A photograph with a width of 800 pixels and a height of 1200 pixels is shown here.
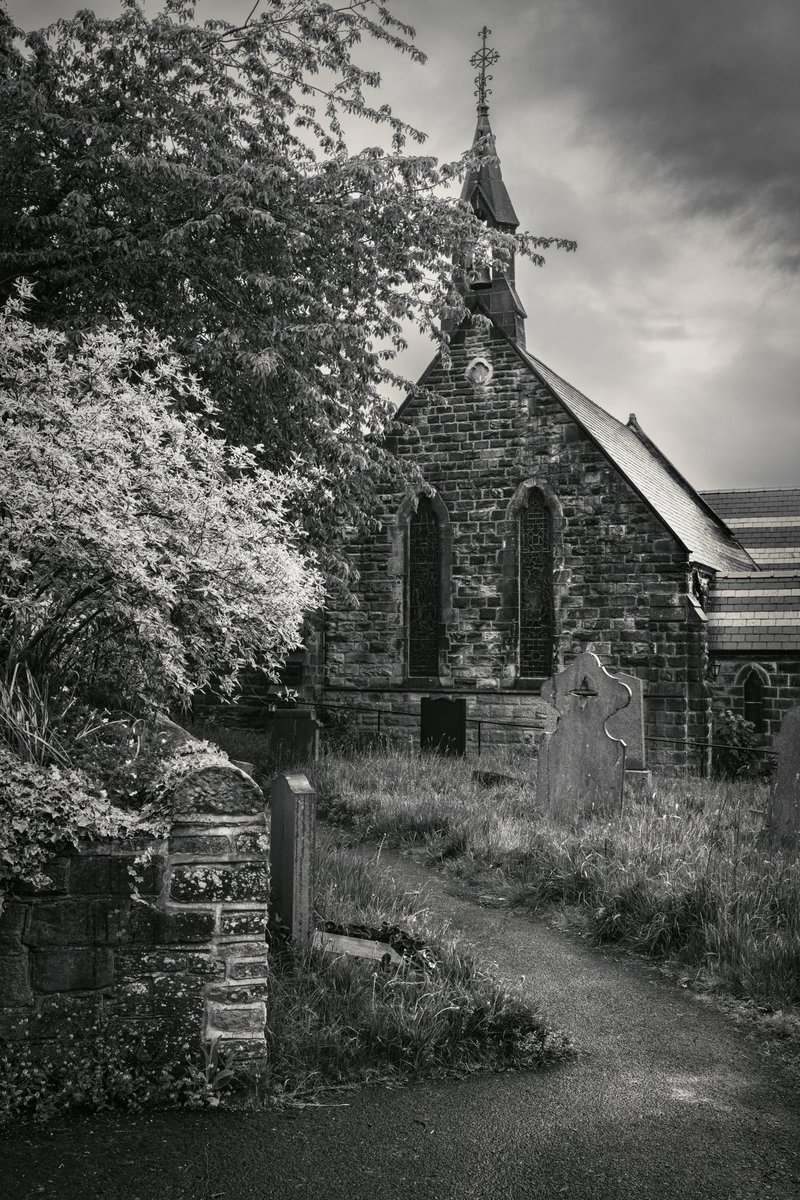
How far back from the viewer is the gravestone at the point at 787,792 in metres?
7.74

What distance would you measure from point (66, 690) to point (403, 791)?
6.07m

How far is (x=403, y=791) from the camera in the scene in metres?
10.6

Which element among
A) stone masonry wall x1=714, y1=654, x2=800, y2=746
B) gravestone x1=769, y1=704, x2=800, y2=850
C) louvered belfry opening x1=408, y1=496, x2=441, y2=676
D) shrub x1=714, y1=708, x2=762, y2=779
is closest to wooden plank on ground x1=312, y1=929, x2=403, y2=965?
gravestone x1=769, y1=704, x2=800, y2=850

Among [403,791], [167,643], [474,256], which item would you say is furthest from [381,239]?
[167,643]

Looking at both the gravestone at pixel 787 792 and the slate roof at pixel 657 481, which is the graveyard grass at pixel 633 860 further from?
Answer: the slate roof at pixel 657 481

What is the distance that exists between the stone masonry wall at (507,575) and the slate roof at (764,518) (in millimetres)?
6904

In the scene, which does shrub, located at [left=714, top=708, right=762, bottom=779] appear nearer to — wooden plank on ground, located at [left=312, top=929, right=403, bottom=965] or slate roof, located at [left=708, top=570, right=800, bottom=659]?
slate roof, located at [left=708, top=570, right=800, bottom=659]

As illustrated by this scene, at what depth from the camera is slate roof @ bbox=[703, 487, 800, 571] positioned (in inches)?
886

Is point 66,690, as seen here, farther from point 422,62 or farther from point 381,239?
point 422,62

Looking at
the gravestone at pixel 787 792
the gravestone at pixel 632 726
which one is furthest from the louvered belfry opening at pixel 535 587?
the gravestone at pixel 787 792

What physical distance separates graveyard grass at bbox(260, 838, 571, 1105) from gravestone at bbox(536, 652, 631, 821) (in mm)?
4352

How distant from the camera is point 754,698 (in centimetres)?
1680

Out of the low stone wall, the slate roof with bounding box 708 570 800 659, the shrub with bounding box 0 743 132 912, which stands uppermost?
the slate roof with bounding box 708 570 800 659

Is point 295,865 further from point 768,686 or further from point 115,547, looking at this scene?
point 768,686
